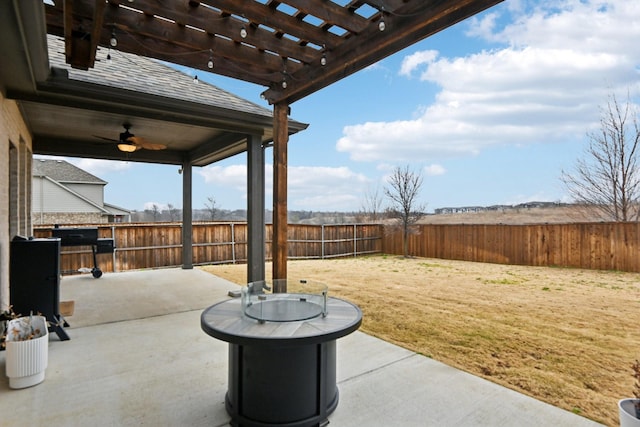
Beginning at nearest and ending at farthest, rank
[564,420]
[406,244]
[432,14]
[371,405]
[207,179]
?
[564,420]
[371,405]
[432,14]
[406,244]
[207,179]

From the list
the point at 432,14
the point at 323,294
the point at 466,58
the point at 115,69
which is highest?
the point at 466,58

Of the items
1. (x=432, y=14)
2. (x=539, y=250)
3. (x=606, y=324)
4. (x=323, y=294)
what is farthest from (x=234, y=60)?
(x=539, y=250)

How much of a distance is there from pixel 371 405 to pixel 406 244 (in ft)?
37.1

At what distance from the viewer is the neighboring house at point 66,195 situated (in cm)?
1534

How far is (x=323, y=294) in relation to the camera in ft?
7.85

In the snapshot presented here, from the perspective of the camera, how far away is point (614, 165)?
11133mm

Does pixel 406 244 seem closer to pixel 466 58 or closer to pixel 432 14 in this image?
pixel 466 58

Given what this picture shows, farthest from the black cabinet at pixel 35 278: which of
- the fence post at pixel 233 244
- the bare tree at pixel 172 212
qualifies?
the bare tree at pixel 172 212

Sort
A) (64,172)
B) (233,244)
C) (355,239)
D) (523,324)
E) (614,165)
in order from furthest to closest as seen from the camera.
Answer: (64,172)
(355,239)
(614,165)
(233,244)
(523,324)

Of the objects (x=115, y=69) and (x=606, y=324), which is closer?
(x=606, y=324)

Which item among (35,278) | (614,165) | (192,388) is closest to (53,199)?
(35,278)

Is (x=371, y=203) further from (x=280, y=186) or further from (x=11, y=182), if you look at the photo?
(x=11, y=182)

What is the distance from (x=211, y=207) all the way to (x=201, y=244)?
13608mm

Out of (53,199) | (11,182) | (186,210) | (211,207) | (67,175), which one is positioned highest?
(67,175)
